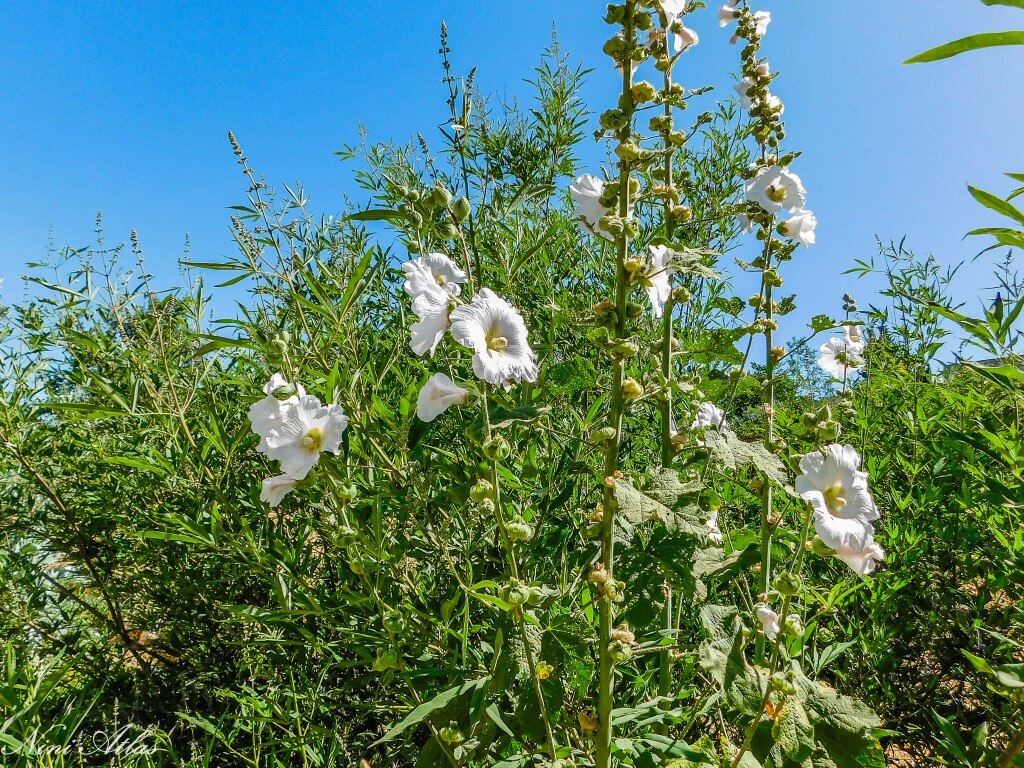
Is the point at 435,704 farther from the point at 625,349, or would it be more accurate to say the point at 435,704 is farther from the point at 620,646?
the point at 625,349

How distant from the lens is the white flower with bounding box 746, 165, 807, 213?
4.36ft

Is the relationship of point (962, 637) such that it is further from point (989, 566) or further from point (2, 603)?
point (2, 603)

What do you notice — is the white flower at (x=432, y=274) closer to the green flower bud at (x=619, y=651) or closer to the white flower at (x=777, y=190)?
the green flower bud at (x=619, y=651)

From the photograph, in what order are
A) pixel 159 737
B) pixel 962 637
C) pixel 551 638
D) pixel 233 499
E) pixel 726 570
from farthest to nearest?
pixel 962 637 < pixel 233 499 < pixel 159 737 < pixel 726 570 < pixel 551 638

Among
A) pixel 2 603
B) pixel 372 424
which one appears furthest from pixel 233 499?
pixel 2 603

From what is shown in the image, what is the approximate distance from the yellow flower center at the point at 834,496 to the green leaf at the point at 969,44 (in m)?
0.73

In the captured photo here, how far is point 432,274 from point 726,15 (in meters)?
1.20

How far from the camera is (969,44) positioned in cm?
50

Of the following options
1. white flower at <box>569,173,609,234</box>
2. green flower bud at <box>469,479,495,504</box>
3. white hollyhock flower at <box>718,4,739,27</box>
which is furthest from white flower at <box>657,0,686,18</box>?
green flower bud at <box>469,479,495,504</box>

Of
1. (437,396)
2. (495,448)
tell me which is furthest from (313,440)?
(495,448)

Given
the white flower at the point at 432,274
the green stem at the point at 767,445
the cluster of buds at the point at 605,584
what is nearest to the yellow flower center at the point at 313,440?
the white flower at the point at 432,274

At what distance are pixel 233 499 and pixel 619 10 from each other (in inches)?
58.2

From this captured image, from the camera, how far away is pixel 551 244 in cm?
189

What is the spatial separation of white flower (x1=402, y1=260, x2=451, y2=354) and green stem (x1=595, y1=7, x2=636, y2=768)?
0.98ft
